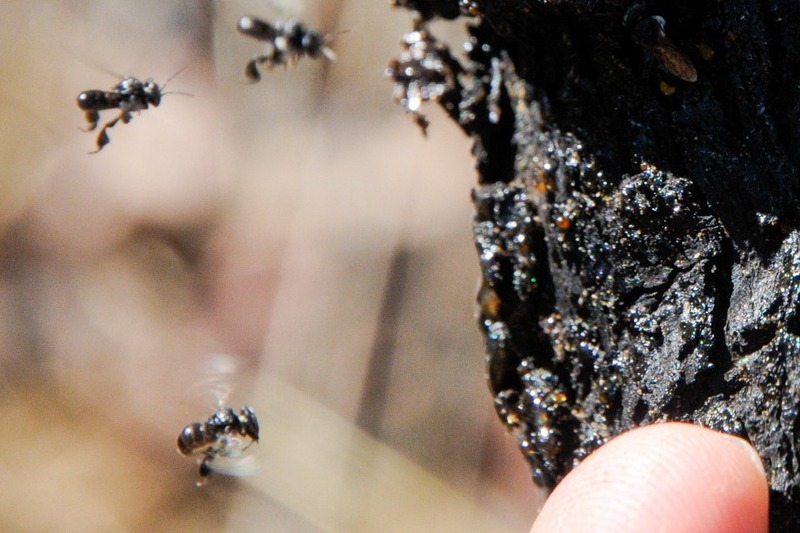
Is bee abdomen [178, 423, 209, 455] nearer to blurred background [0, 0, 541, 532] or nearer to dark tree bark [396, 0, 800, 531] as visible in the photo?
dark tree bark [396, 0, 800, 531]

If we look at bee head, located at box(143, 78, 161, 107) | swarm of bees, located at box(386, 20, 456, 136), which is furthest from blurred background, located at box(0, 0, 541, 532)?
swarm of bees, located at box(386, 20, 456, 136)

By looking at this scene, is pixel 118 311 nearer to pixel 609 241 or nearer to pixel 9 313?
pixel 9 313

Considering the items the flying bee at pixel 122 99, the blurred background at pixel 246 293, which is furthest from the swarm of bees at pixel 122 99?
the blurred background at pixel 246 293

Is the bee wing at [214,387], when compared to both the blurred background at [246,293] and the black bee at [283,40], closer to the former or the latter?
the black bee at [283,40]

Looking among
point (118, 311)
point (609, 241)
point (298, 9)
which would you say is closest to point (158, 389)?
point (118, 311)

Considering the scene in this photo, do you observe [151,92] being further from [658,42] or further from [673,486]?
[673,486]

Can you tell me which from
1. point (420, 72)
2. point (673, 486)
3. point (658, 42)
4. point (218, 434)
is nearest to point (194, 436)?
point (218, 434)
